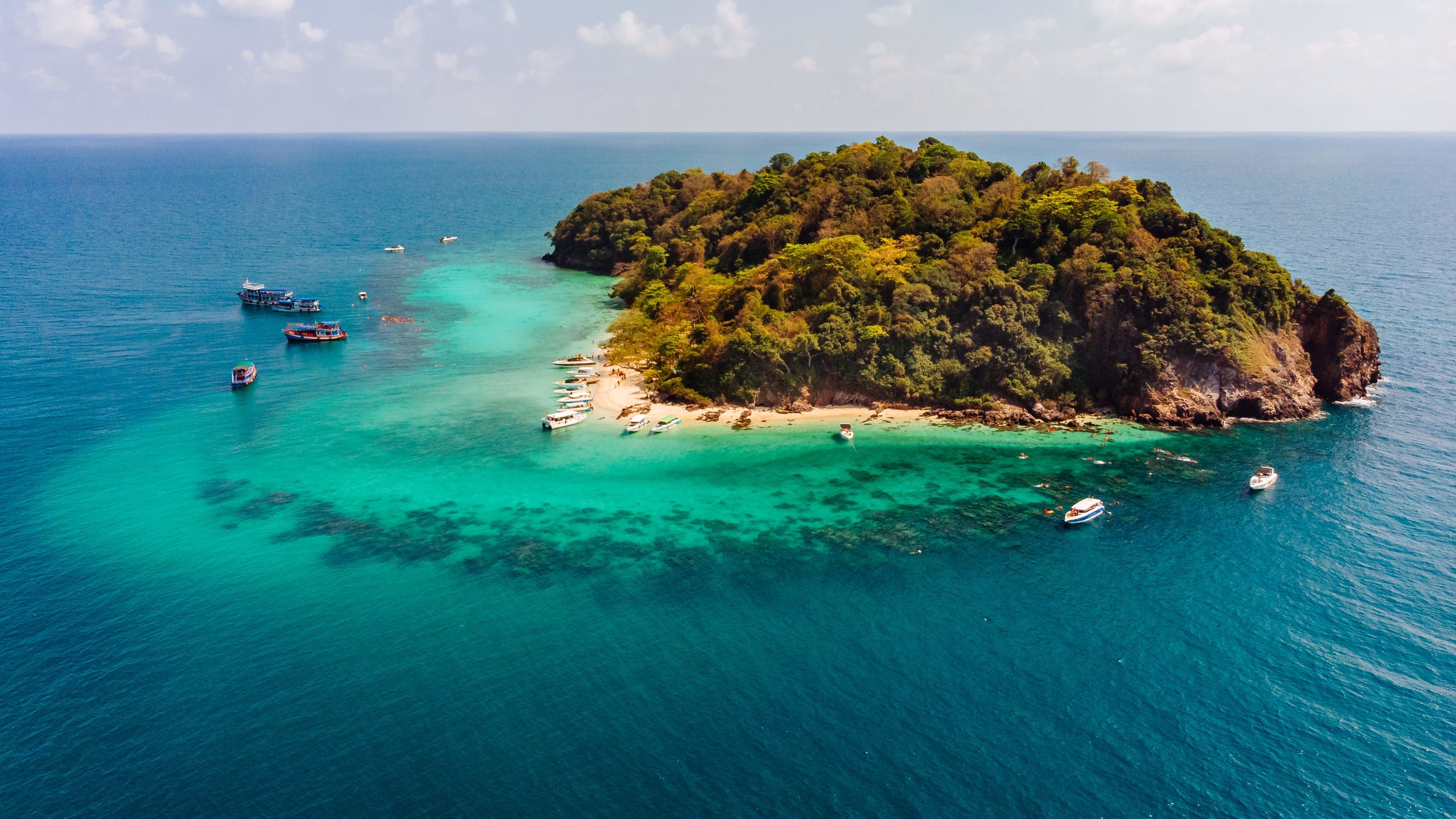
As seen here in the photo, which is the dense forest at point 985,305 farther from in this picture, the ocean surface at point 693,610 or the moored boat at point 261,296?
the moored boat at point 261,296

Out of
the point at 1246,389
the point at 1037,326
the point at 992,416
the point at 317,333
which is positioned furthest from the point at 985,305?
the point at 317,333

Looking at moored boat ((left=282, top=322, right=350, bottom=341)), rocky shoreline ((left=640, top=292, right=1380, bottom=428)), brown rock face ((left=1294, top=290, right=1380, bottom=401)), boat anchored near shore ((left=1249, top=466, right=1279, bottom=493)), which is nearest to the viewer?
boat anchored near shore ((left=1249, top=466, right=1279, bottom=493))

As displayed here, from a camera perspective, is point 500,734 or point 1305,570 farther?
point 1305,570

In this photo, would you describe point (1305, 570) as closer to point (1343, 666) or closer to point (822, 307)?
point (1343, 666)

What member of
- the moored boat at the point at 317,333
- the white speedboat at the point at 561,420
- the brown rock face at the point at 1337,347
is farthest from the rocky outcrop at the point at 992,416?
the moored boat at the point at 317,333

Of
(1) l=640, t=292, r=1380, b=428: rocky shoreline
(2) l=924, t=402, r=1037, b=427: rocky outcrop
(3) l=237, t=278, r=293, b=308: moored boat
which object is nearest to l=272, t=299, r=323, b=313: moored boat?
(3) l=237, t=278, r=293, b=308: moored boat

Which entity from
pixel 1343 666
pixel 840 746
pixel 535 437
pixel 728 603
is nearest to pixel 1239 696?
pixel 1343 666

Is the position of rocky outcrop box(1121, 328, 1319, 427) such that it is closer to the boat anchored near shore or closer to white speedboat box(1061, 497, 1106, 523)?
the boat anchored near shore
